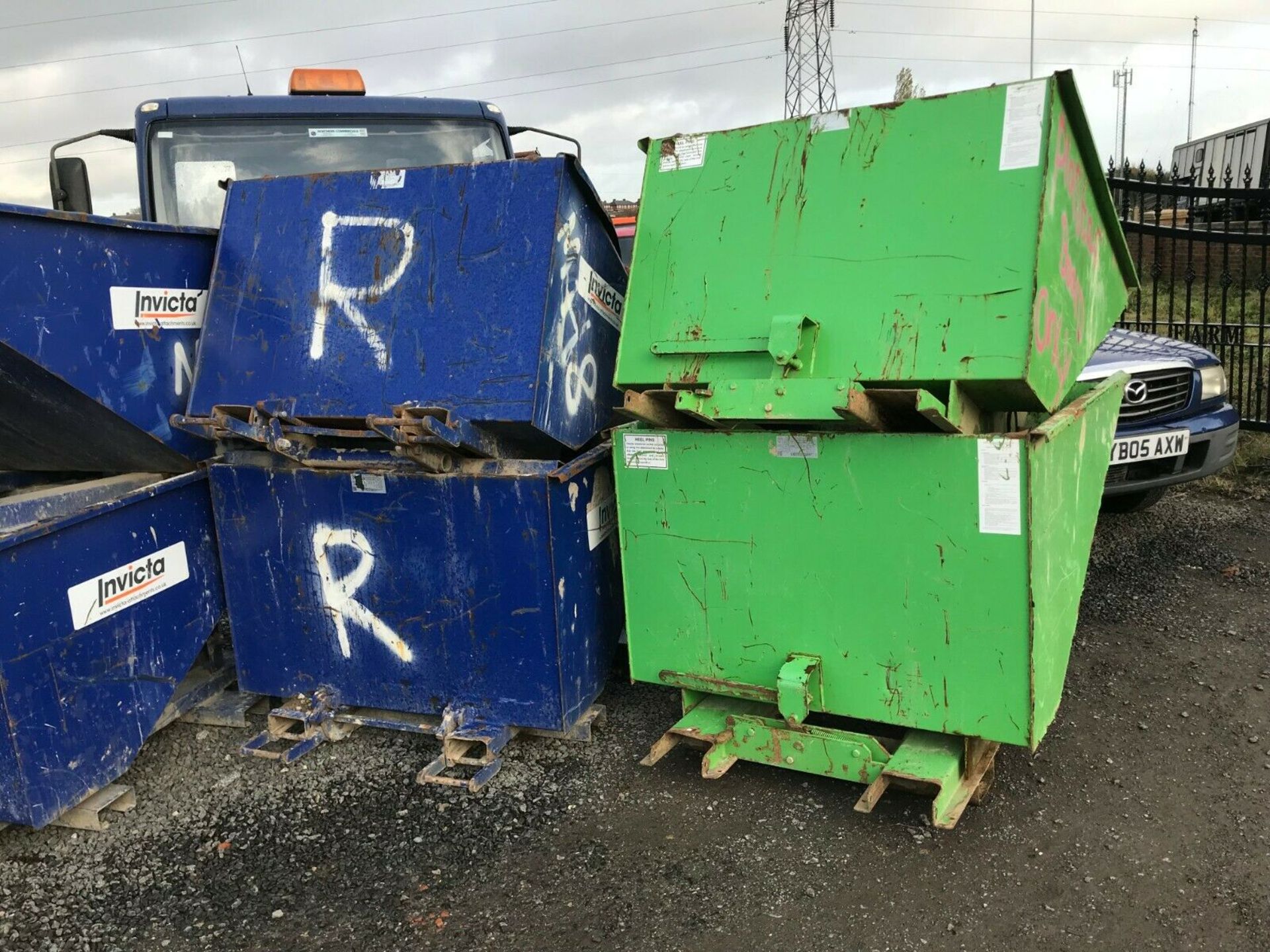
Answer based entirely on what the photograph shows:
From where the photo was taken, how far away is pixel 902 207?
2584mm

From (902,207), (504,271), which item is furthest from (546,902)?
(902,207)

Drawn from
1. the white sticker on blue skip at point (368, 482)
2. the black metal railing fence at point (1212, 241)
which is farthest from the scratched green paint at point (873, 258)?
the black metal railing fence at point (1212, 241)

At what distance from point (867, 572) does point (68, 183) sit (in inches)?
148

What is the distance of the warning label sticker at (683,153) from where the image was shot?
2.93 m

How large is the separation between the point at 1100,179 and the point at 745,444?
4.68 ft

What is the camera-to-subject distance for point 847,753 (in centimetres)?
276

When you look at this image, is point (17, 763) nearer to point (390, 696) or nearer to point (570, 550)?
point (390, 696)

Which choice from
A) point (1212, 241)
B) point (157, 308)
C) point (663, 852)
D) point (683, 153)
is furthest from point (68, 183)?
point (1212, 241)

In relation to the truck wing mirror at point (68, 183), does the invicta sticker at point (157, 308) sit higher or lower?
lower

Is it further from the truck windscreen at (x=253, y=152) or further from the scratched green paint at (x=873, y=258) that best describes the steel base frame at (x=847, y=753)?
the truck windscreen at (x=253, y=152)

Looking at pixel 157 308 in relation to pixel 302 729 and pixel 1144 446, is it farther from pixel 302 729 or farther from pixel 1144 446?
pixel 1144 446

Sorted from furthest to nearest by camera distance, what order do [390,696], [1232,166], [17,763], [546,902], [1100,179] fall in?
[1232,166] → [390,696] → [1100,179] → [17,763] → [546,902]

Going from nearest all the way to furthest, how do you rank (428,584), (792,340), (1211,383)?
1. (792,340)
2. (428,584)
3. (1211,383)

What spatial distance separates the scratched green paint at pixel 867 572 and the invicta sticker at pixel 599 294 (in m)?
0.60
